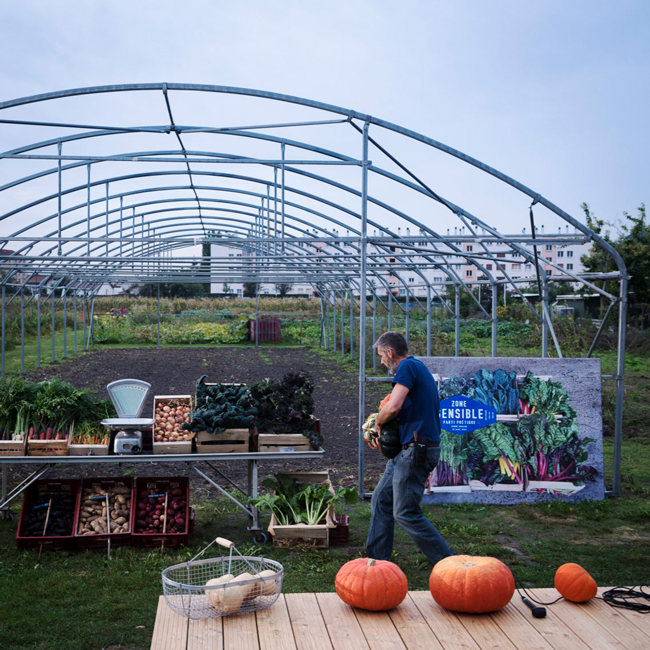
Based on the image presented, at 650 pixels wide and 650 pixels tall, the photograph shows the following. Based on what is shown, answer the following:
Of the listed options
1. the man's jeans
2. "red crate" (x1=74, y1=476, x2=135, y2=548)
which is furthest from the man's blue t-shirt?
"red crate" (x1=74, y1=476, x2=135, y2=548)

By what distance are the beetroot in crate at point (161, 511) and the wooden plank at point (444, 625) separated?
11.3 ft

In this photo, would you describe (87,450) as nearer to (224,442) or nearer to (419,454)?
(224,442)

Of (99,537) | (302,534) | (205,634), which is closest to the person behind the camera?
(205,634)

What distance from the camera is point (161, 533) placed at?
5855 millimetres

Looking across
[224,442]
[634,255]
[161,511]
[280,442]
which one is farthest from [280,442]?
[634,255]

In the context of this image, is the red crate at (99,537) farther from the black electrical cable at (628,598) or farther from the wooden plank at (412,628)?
the black electrical cable at (628,598)

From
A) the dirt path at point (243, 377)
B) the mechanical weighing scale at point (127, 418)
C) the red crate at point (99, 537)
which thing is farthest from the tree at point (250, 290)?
the red crate at point (99, 537)

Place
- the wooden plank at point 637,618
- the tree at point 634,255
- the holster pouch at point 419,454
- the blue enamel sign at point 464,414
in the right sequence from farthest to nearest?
the tree at point 634,255, the blue enamel sign at point 464,414, the holster pouch at point 419,454, the wooden plank at point 637,618

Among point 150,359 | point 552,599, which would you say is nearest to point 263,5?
point 552,599

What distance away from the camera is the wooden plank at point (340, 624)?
2449 millimetres

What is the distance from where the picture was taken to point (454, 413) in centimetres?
723

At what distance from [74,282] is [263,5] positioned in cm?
1879

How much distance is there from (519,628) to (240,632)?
3.48ft

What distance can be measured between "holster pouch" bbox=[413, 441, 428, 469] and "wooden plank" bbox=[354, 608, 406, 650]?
1972 millimetres
